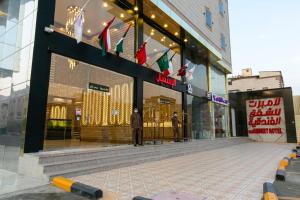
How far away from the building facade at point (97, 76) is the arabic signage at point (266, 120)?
5.07m

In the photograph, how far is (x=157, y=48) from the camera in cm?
1251

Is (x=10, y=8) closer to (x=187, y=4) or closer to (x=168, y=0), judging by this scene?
(x=168, y=0)

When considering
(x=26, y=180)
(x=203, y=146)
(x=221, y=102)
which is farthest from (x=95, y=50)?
(x=221, y=102)

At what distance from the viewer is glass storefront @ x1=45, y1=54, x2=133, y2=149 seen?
8742 mm

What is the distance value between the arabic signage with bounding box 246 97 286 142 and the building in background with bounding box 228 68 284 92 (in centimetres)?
1735

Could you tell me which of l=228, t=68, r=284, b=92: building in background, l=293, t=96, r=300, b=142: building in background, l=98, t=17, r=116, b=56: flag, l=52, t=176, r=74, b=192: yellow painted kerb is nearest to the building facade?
l=98, t=17, r=116, b=56: flag

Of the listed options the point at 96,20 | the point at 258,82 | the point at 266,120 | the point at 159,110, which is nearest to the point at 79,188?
the point at 96,20

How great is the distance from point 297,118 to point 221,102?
8288 millimetres

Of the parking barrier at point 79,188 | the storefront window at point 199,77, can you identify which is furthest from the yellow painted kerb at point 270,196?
the storefront window at point 199,77

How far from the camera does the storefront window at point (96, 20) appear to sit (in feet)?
25.0

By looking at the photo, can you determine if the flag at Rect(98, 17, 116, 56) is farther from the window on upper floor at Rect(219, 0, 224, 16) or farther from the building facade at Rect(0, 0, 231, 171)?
the window on upper floor at Rect(219, 0, 224, 16)

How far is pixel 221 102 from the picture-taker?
18750mm

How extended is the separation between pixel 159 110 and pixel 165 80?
71.3 inches

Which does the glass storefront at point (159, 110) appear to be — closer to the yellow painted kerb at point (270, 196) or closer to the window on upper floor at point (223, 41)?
the yellow painted kerb at point (270, 196)
